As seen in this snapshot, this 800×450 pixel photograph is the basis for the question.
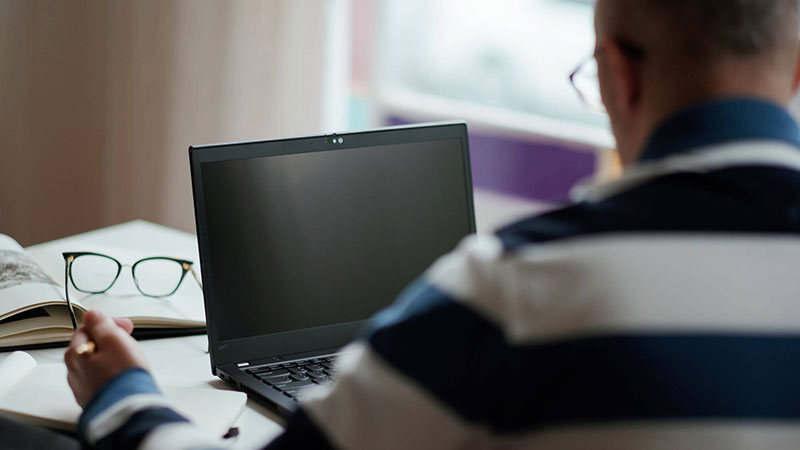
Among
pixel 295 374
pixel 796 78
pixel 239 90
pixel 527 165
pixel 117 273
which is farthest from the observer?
pixel 527 165

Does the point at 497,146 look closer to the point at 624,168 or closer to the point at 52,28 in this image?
the point at 52,28

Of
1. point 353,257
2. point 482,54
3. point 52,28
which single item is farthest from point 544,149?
point 353,257

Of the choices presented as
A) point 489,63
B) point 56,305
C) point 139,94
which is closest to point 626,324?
point 56,305

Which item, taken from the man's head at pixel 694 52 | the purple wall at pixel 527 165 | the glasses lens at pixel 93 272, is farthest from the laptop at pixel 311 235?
the purple wall at pixel 527 165

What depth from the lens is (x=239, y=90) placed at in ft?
9.46

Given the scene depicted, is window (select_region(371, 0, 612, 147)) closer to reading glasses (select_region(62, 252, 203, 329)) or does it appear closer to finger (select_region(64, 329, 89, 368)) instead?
reading glasses (select_region(62, 252, 203, 329))

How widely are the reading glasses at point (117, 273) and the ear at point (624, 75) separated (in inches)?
32.2

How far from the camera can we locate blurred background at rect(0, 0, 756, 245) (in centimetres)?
287

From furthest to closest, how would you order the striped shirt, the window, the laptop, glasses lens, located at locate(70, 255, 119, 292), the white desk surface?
the window → glasses lens, located at locate(70, 255, 119, 292) → the laptop → the white desk surface → the striped shirt

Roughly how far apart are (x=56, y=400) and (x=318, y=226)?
388 mm

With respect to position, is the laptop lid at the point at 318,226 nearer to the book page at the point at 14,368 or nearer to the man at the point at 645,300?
the book page at the point at 14,368

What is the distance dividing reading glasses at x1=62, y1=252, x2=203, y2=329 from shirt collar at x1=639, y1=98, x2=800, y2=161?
86cm

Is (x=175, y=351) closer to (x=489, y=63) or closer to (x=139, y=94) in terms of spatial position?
(x=139, y=94)

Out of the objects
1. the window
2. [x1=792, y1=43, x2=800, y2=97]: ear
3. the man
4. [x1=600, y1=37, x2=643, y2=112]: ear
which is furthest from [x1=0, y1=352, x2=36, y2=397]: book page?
the window
